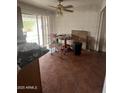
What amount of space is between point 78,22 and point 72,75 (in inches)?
118

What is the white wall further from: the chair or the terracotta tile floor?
the terracotta tile floor

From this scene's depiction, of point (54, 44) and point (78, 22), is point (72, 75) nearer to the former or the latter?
point (54, 44)

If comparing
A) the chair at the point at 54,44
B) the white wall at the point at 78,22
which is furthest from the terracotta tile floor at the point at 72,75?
the white wall at the point at 78,22

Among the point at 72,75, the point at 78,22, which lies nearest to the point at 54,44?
the point at 78,22

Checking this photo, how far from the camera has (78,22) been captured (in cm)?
518

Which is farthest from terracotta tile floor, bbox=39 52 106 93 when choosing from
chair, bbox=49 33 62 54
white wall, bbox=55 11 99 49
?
white wall, bbox=55 11 99 49

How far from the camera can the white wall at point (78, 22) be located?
4809 millimetres
